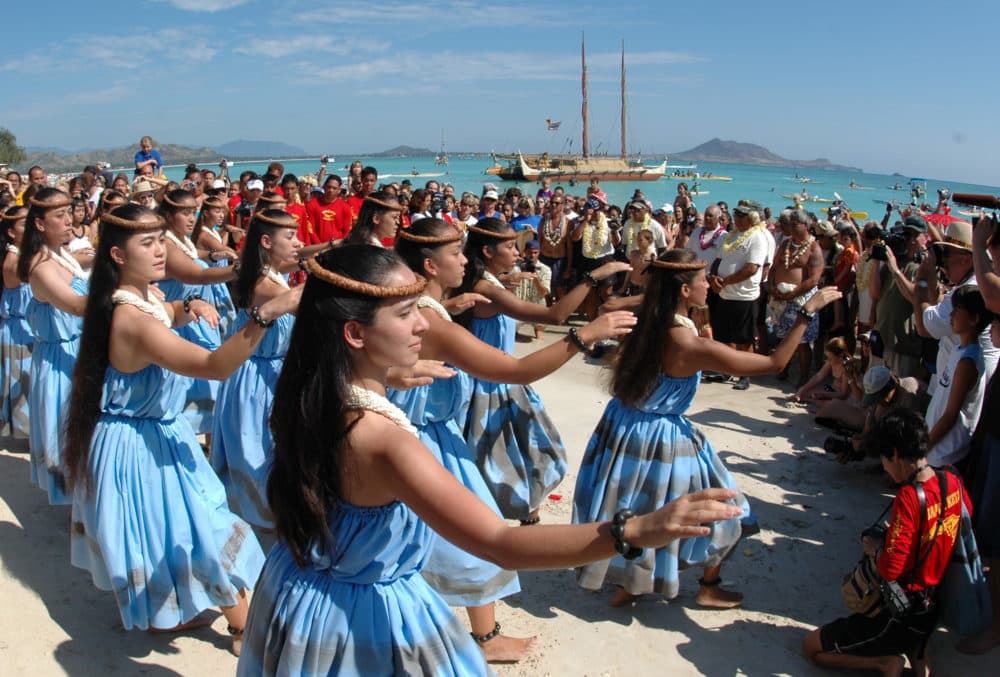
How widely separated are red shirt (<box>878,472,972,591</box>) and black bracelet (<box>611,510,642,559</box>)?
2471 millimetres

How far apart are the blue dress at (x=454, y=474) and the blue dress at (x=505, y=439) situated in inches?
32.3

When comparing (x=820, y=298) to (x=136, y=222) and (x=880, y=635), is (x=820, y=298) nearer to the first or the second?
(x=880, y=635)

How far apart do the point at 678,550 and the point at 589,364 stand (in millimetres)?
6001

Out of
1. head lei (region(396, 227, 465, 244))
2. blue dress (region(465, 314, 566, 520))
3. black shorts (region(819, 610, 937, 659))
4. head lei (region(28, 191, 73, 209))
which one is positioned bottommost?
black shorts (region(819, 610, 937, 659))

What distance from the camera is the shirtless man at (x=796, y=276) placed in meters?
8.95

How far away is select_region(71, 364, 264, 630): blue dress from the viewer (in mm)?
3641

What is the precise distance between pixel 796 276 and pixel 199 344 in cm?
664

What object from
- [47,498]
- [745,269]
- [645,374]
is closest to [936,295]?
[645,374]

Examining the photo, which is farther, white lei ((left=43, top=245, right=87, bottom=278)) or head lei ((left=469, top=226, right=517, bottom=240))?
white lei ((left=43, top=245, right=87, bottom=278))

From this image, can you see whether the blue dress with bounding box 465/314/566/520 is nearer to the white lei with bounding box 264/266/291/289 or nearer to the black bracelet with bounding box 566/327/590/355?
the white lei with bounding box 264/266/291/289

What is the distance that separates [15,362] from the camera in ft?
20.8

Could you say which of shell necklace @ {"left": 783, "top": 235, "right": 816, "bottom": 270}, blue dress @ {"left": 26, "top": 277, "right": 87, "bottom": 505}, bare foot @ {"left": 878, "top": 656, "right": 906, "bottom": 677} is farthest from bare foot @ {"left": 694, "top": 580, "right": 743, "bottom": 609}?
shell necklace @ {"left": 783, "top": 235, "right": 816, "bottom": 270}

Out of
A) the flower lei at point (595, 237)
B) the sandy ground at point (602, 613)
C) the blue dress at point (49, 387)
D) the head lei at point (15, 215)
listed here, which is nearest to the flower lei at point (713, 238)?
the flower lei at point (595, 237)

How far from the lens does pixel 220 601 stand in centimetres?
378
